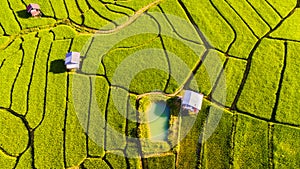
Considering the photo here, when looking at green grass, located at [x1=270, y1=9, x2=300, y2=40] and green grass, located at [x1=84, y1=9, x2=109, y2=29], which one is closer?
green grass, located at [x1=270, y1=9, x2=300, y2=40]

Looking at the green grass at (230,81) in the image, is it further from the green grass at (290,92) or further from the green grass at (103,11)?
the green grass at (103,11)

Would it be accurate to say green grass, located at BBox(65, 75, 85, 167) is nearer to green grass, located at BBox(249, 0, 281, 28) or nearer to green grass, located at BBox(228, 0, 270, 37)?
green grass, located at BBox(228, 0, 270, 37)

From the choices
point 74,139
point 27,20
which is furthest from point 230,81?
point 27,20

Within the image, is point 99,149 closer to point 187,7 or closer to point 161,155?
point 161,155

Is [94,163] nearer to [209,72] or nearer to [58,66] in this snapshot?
[58,66]

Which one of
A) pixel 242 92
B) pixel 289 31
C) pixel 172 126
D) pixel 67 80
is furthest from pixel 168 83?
pixel 289 31

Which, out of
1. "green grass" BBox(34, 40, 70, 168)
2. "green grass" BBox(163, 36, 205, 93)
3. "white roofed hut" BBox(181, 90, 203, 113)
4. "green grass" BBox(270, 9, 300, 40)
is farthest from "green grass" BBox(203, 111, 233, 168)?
"green grass" BBox(34, 40, 70, 168)
